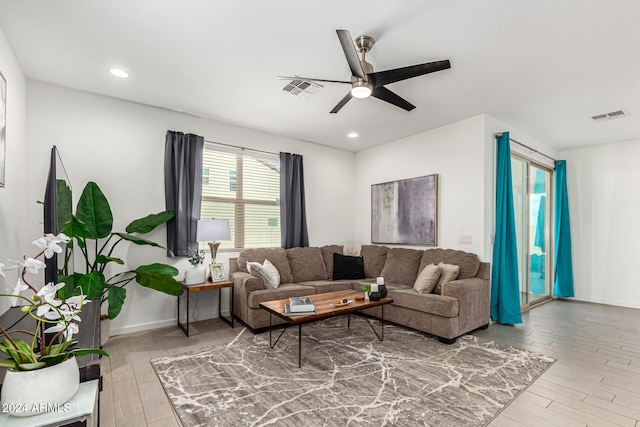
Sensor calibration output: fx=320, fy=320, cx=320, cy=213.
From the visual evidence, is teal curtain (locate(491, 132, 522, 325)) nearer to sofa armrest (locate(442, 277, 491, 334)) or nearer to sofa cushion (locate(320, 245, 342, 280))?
sofa armrest (locate(442, 277, 491, 334))

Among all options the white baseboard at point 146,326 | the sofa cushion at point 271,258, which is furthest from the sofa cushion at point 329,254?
the white baseboard at point 146,326

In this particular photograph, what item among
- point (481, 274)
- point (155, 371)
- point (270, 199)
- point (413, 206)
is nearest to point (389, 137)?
point (413, 206)

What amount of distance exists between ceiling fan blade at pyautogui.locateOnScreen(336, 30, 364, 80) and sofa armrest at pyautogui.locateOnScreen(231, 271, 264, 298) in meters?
2.55

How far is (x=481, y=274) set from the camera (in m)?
Answer: 3.95

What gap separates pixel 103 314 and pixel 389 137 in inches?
175

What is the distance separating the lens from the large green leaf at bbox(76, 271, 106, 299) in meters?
2.81

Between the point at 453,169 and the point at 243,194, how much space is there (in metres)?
3.00

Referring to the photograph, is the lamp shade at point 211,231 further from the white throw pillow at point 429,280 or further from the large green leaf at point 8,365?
the large green leaf at point 8,365

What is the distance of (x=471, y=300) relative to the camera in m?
3.63

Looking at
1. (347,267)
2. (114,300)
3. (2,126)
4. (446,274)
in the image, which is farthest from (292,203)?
(2,126)

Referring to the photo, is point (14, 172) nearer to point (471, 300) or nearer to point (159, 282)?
point (159, 282)

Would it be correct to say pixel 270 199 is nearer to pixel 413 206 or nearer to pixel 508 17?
pixel 413 206

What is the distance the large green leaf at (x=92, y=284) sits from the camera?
2806 millimetres

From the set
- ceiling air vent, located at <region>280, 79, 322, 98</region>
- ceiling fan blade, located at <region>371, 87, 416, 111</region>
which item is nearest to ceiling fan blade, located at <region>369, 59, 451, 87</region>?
ceiling fan blade, located at <region>371, 87, 416, 111</region>
